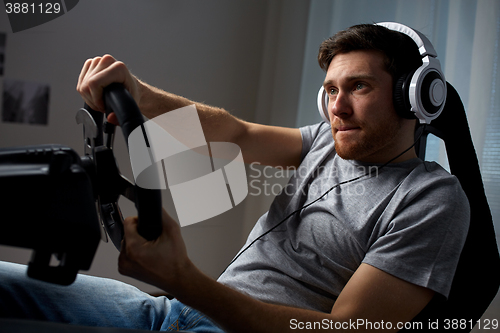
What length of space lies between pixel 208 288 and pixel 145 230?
0.59ft

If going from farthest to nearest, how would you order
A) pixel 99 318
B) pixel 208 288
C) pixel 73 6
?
pixel 73 6 → pixel 99 318 → pixel 208 288

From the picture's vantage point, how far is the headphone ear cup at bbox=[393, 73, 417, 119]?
0.89 metres

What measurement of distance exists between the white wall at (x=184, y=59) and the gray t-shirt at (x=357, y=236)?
4.17 ft

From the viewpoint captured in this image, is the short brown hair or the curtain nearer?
the short brown hair

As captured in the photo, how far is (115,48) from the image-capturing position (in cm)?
194

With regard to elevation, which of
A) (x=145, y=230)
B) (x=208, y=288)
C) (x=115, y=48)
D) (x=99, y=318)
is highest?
(x=115, y=48)

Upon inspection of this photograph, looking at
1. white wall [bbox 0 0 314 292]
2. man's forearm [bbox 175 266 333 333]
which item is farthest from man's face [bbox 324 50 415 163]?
white wall [bbox 0 0 314 292]

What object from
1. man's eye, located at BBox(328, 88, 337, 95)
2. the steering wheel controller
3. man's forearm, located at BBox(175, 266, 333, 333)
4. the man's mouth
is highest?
man's eye, located at BBox(328, 88, 337, 95)

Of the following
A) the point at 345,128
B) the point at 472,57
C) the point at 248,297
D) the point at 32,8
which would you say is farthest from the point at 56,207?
the point at 32,8

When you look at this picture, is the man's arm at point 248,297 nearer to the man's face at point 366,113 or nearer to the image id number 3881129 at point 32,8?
the man's face at point 366,113

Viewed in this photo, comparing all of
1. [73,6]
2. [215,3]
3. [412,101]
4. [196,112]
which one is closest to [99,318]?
[196,112]

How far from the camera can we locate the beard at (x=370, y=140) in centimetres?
94

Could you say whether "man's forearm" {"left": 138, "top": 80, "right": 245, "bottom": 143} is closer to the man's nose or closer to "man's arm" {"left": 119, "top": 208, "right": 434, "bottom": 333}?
the man's nose

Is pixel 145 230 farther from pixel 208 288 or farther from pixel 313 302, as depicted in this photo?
pixel 313 302
